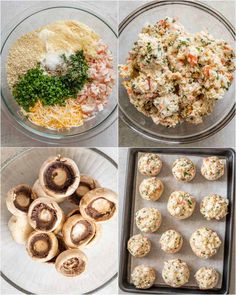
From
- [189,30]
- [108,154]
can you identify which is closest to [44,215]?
[108,154]

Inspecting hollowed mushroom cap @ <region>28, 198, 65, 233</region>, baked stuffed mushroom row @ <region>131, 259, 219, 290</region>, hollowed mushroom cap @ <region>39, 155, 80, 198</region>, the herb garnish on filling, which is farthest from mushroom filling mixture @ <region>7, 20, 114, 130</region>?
baked stuffed mushroom row @ <region>131, 259, 219, 290</region>

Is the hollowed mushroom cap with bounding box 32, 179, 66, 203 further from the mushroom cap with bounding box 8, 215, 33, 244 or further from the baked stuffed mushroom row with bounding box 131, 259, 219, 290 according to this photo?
the baked stuffed mushroom row with bounding box 131, 259, 219, 290

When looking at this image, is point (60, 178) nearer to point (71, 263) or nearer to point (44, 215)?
point (44, 215)

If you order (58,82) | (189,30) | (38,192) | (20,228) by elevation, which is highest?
(189,30)

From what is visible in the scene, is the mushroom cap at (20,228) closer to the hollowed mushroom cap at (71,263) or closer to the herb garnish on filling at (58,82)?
the hollowed mushroom cap at (71,263)

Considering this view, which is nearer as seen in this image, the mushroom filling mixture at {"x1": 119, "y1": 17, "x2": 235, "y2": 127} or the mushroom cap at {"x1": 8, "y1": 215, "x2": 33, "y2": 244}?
the mushroom filling mixture at {"x1": 119, "y1": 17, "x2": 235, "y2": 127}

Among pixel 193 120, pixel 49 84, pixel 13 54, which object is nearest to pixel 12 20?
pixel 13 54
